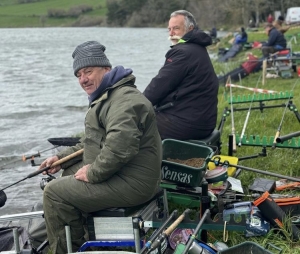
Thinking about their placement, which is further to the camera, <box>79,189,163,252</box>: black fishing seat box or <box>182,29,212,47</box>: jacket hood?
<box>182,29,212,47</box>: jacket hood

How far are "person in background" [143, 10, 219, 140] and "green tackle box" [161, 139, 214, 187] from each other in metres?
0.38

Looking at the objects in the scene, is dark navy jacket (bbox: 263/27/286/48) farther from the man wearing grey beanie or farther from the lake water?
the man wearing grey beanie

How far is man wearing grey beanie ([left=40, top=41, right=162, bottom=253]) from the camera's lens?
3334 mm

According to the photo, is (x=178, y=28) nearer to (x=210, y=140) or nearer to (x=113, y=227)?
(x=210, y=140)

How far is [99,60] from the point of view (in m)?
3.66

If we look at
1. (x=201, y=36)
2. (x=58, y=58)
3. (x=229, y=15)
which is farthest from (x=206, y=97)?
(x=229, y=15)

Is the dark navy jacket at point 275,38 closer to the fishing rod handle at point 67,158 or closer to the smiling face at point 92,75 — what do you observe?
the fishing rod handle at point 67,158

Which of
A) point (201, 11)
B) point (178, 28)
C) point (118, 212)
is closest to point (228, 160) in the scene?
point (178, 28)

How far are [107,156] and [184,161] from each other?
1.34 m

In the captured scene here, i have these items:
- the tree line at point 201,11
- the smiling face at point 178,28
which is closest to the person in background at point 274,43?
the smiling face at point 178,28

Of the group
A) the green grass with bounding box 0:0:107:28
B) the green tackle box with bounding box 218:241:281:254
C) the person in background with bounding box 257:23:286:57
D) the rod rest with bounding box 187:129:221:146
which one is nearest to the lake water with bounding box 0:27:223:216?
the rod rest with bounding box 187:129:221:146

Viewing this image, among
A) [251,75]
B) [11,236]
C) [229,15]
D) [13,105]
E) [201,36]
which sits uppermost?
[201,36]

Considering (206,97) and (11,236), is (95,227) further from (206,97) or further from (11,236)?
(206,97)

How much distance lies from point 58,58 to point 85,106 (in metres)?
17.3
